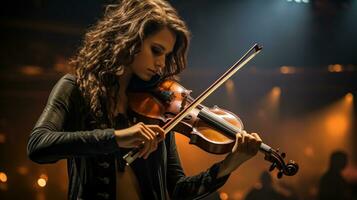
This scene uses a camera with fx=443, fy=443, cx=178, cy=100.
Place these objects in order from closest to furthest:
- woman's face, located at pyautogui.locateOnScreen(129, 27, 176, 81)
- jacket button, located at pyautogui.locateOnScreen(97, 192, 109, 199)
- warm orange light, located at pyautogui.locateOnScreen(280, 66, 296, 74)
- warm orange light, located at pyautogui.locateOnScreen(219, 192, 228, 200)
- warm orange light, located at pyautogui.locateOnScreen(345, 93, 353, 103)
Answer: jacket button, located at pyautogui.locateOnScreen(97, 192, 109, 199)
woman's face, located at pyautogui.locateOnScreen(129, 27, 176, 81)
warm orange light, located at pyautogui.locateOnScreen(219, 192, 228, 200)
warm orange light, located at pyautogui.locateOnScreen(280, 66, 296, 74)
warm orange light, located at pyautogui.locateOnScreen(345, 93, 353, 103)

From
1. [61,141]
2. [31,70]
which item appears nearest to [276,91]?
[31,70]

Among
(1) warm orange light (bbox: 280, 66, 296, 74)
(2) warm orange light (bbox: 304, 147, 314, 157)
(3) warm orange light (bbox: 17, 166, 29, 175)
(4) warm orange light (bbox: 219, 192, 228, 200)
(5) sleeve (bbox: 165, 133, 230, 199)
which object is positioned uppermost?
(1) warm orange light (bbox: 280, 66, 296, 74)

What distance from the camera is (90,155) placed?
966mm

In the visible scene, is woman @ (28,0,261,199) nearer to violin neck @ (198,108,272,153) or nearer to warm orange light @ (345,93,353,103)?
violin neck @ (198,108,272,153)

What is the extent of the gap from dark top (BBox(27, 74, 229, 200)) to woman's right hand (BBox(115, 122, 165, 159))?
2 centimetres

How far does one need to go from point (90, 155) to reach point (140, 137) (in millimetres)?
132

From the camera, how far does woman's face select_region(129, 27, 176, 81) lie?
1163 mm

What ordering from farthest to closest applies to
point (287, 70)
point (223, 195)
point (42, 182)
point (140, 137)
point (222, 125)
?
point (287, 70) → point (223, 195) → point (42, 182) → point (222, 125) → point (140, 137)

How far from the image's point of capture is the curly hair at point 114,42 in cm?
110

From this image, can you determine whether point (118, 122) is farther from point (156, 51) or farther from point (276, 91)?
point (276, 91)

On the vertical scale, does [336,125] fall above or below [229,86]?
below

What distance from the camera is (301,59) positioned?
311cm

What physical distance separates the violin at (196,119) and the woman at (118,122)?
0.03 m

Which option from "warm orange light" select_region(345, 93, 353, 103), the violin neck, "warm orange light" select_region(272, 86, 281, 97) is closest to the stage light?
the violin neck
